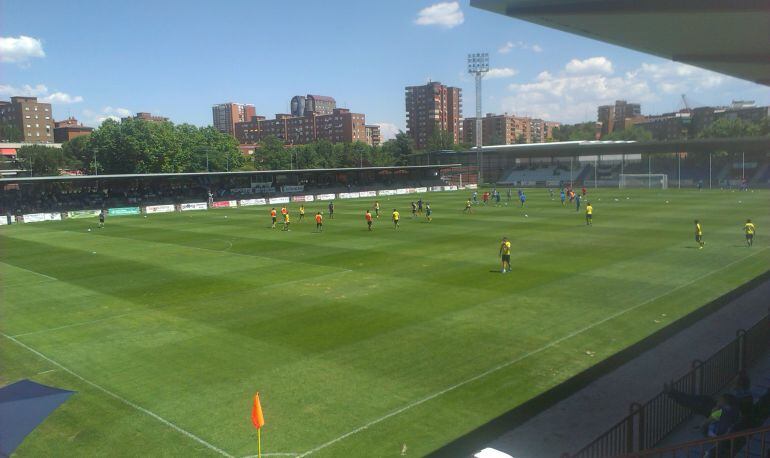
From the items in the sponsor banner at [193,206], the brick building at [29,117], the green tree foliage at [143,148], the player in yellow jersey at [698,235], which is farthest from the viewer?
the brick building at [29,117]

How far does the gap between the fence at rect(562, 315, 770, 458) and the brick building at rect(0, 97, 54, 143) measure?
568ft

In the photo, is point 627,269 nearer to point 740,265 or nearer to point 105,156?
point 740,265

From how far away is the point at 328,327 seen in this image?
16.4 metres

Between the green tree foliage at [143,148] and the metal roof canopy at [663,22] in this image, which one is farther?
the green tree foliage at [143,148]

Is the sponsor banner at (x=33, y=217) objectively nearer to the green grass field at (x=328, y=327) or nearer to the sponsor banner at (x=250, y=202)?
the sponsor banner at (x=250, y=202)

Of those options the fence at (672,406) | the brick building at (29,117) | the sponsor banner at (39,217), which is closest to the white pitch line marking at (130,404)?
the fence at (672,406)

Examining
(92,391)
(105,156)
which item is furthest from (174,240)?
(105,156)

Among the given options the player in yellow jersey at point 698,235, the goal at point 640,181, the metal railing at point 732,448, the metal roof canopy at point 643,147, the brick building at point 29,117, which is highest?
the brick building at point 29,117

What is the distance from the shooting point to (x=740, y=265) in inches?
937

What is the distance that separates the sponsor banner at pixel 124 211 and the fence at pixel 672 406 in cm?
6301

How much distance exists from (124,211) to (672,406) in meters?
64.9

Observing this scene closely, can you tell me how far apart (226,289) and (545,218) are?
2887 centimetres

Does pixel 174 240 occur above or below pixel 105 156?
below

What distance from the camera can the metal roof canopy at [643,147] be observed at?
82.9 meters
